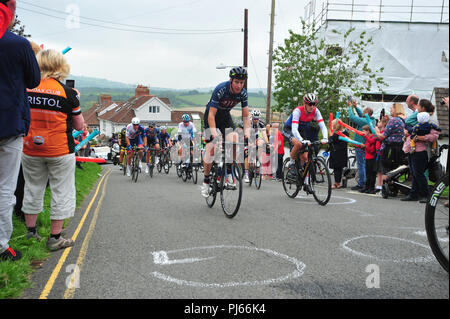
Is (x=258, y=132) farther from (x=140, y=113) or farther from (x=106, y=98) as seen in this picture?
(x=106, y=98)

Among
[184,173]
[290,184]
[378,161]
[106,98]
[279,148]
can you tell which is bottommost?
[184,173]

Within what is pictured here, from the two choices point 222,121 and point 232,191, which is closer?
point 232,191

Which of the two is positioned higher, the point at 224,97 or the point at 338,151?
the point at 224,97

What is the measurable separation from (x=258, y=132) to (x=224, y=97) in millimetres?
6091

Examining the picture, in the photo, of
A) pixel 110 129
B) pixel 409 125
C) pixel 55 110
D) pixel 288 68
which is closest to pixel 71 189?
pixel 55 110

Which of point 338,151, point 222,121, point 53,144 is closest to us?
point 53,144

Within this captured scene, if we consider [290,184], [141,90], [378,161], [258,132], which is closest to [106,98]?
[141,90]

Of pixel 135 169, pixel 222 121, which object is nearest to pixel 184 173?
pixel 135 169

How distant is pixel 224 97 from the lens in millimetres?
6926

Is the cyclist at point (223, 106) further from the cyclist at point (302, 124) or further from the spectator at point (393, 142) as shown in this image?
the spectator at point (393, 142)

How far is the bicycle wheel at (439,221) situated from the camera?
11.2 ft

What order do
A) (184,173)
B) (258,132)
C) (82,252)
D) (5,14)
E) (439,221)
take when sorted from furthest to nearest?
(184,173) → (258,132) → (82,252) → (439,221) → (5,14)

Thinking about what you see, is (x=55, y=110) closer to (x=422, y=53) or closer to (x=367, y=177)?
(x=367, y=177)

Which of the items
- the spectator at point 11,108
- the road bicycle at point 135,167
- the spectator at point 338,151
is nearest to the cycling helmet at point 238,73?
the spectator at point 11,108
